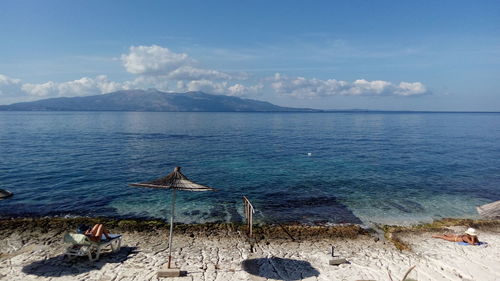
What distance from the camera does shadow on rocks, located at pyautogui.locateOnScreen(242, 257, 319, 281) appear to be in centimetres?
1321

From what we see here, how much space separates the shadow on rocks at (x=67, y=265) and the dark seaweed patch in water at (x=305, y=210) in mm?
10275

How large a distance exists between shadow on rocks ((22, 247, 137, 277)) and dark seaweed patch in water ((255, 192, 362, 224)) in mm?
10275

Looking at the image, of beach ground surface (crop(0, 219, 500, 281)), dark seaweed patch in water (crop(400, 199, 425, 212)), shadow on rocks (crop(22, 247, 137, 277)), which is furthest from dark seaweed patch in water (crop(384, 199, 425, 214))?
shadow on rocks (crop(22, 247, 137, 277))

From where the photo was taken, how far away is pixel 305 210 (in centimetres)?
2345

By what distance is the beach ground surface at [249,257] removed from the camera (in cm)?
1309

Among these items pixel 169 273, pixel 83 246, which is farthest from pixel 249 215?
pixel 83 246

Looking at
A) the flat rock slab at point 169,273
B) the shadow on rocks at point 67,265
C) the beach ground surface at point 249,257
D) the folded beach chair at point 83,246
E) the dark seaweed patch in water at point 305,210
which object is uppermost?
the folded beach chair at point 83,246

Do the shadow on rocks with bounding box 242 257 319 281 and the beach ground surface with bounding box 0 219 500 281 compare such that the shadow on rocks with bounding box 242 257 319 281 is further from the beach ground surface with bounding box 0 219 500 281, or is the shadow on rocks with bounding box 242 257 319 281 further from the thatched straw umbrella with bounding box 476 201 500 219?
the thatched straw umbrella with bounding box 476 201 500 219

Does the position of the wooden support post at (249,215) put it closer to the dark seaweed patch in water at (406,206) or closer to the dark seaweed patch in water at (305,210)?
the dark seaweed patch in water at (305,210)

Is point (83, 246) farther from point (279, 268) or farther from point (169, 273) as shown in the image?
point (279, 268)

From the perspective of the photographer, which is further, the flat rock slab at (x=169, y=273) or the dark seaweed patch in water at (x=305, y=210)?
the dark seaweed patch in water at (x=305, y=210)

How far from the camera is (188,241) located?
55.0ft

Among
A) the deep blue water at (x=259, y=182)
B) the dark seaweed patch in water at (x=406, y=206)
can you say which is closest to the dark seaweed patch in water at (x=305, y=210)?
the deep blue water at (x=259, y=182)

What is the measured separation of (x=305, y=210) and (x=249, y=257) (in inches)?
377
